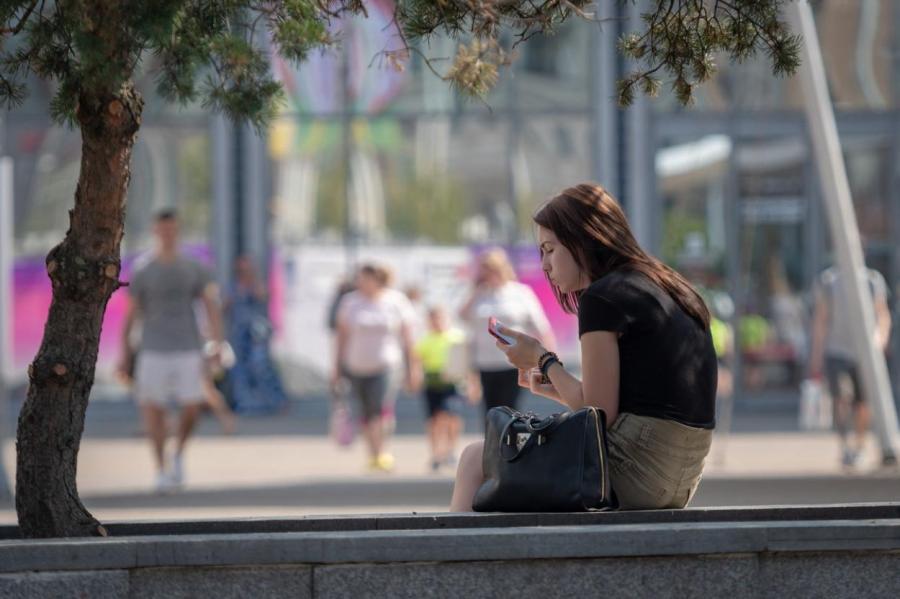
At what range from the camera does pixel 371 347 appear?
1239 cm

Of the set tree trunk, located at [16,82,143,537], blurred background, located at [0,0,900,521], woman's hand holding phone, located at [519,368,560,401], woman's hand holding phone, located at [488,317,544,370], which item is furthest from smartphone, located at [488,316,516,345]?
blurred background, located at [0,0,900,521]

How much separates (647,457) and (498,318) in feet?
20.8

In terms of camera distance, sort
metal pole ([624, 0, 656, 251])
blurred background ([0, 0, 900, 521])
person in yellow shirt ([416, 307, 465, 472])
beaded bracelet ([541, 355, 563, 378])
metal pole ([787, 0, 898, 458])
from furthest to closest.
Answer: metal pole ([624, 0, 656, 251])
blurred background ([0, 0, 900, 521])
person in yellow shirt ([416, 307, 465, 472])
metal pole ([787, 0, 898, 458])
beaded bracelet ([541, 355, 563, 378])

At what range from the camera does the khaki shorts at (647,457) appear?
4.79 meters

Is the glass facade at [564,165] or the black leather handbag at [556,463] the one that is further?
the glass facade at [564,165]

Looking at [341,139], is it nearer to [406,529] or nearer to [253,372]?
[253,372]

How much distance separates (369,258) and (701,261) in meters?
3.93

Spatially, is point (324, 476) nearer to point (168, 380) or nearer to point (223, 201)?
point (168, 380)

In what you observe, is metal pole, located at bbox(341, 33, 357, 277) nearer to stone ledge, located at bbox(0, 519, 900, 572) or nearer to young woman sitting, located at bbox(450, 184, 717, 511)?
young woman sitting, located at bbox(450, 184, 717, 511)

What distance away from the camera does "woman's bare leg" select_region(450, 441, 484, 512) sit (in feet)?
16.4

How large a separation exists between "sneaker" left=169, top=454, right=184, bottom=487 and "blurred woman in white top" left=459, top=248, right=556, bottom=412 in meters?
2.16

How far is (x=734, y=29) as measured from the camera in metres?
5.14

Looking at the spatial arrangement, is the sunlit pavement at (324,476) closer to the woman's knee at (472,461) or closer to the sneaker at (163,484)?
the sneaker at (163,484)

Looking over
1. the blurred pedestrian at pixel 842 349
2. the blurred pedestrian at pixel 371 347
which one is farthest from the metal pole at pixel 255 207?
the blurred pedestrian at pixel 842 349
